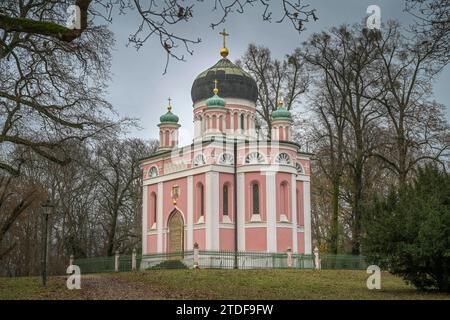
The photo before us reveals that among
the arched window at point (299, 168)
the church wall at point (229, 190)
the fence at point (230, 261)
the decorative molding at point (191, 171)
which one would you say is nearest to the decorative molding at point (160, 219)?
the decorative molding at point (191, 171)

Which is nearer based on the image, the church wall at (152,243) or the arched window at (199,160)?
the arched window at (199,160)

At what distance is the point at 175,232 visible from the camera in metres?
34.7

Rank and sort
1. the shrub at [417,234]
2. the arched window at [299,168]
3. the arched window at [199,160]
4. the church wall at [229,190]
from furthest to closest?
the arched window at [299,168] < the arched window at [199,160] < the church wall at [229,190] < the shrub at [417,234]

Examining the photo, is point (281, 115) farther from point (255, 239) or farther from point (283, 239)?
point (255, 239)

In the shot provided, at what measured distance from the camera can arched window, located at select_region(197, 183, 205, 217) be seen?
33.0 m

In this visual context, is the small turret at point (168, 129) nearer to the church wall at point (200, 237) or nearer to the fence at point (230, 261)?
the church wall at point (200, 237)

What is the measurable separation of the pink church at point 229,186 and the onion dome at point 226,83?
0.20 ft

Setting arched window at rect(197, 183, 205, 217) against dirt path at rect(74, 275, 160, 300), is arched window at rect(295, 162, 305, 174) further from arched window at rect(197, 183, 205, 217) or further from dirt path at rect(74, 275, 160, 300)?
dirt path at rect(74, 275, 160, 300)

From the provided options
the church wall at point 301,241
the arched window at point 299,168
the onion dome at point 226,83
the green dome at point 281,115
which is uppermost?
the onion dome at point 226,83

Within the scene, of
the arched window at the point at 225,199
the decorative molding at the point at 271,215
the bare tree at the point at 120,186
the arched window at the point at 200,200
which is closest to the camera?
the decorative molding at the point at 271,215

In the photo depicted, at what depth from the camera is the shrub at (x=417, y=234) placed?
15.5 metres

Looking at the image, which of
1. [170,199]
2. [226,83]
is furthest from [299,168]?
[170,199]

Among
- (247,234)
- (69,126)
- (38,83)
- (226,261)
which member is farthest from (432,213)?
(247,234)

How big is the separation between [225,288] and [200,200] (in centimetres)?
1641
